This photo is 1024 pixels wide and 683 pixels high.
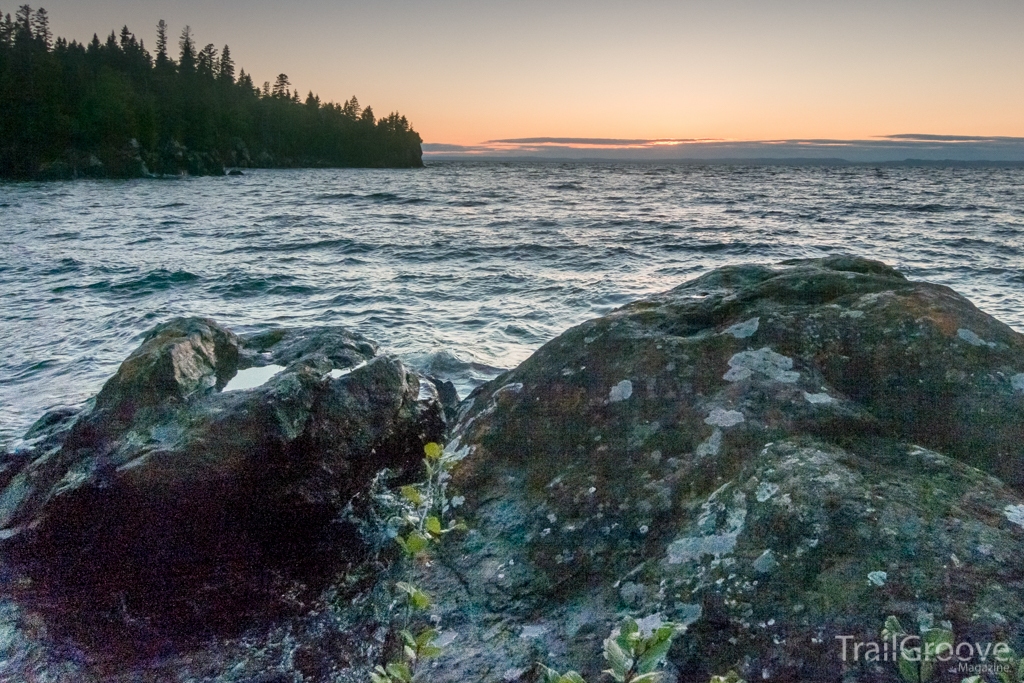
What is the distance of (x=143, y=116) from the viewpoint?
68375mm

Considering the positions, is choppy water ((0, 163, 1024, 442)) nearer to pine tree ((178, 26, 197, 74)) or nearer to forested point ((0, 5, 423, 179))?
forested point ((0, 5, 423, 179))

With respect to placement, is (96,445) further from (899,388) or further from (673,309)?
(899,388)

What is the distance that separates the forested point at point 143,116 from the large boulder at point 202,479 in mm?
65670

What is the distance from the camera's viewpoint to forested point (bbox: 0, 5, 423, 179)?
59.4 metres

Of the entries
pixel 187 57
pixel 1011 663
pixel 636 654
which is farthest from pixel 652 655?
pixel 187 57

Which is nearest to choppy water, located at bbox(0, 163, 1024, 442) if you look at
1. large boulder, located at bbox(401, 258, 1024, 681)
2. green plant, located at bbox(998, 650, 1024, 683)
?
large boulder, located at bbox(401, 258, 1024, 681)

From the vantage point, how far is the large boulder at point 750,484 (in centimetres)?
208

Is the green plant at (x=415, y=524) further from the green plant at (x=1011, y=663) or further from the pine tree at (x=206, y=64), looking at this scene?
the pine tree at (x=206, y=64)

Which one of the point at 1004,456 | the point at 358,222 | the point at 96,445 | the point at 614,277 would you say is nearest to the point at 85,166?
the point at 358,222

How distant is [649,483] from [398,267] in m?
13.7

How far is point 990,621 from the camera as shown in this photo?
6.27 feet

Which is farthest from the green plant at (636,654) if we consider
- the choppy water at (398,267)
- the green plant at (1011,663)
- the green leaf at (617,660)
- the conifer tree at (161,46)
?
the conifer tree at (161,46)

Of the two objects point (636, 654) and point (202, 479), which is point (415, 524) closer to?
point (202, 479)

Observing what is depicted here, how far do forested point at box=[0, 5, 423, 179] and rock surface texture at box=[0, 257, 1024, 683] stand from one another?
66585 mm
